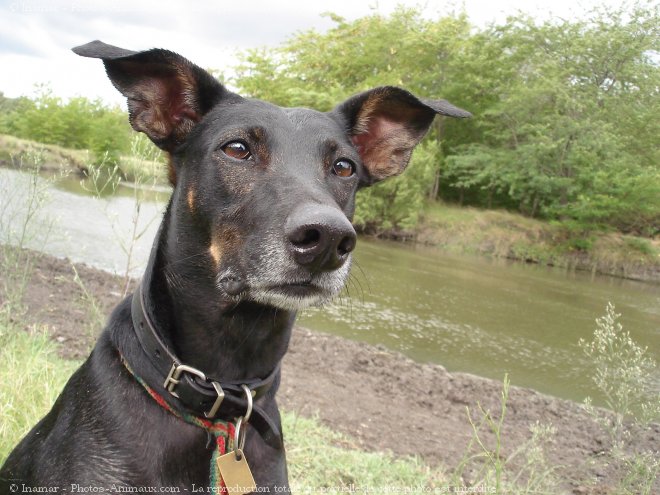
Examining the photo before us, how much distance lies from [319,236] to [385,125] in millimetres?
1583

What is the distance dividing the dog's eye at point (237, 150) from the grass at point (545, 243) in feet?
82.9

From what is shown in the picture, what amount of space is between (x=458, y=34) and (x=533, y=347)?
29079mm

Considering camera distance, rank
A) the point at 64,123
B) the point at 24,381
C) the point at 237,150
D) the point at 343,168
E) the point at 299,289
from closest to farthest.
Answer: the point at 299,289 < the point at 237,150 < the point at 343,168 < the point at 24,381 < the point at 64,123

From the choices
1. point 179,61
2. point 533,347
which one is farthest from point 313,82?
point 179,61

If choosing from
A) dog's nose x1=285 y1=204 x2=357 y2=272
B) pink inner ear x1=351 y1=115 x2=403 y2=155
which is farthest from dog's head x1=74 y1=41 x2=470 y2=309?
pink inner ear x1=351 y1=115 x2=403 y2=155

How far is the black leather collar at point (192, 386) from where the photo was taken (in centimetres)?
202

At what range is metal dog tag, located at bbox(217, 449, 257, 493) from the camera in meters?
1.99

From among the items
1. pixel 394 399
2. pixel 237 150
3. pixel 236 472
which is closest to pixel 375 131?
pixel 237 150

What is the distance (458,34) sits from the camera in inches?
1399

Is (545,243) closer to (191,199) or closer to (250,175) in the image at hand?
(250,175)

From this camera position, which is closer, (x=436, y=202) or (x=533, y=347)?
(x=533, y=347)

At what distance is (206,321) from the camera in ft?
7.55

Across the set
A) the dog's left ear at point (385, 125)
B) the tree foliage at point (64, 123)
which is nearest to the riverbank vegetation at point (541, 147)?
the tree foliage at point (64, 123)

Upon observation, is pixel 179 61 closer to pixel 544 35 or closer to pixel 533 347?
pixel 533 347
